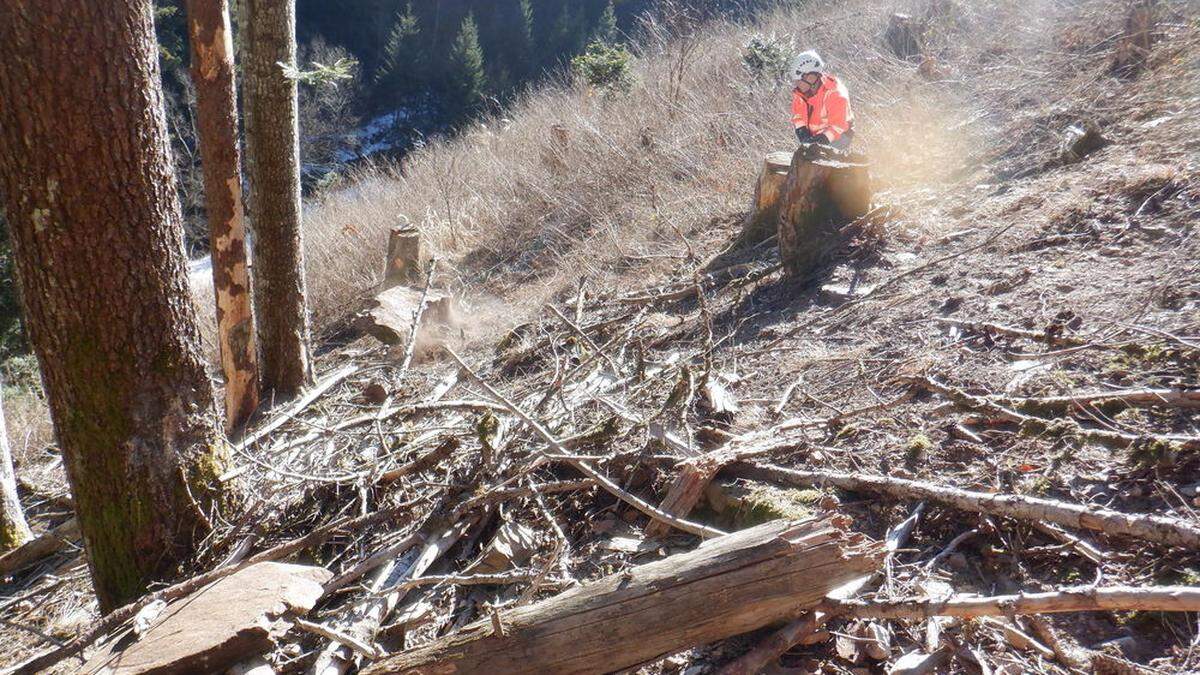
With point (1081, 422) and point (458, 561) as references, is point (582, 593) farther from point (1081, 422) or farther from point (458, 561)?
point (1081, 422)

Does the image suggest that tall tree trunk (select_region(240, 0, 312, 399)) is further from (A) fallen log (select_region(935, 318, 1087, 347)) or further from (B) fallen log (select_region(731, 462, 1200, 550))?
(A) fallen log (select_region(935, 318, 1087, 347))

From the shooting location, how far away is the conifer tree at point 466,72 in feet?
103

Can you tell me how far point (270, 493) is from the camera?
12.1ft

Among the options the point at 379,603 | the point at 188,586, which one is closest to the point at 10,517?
the point at 188,586

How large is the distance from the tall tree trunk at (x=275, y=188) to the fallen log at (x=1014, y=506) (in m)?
3.99

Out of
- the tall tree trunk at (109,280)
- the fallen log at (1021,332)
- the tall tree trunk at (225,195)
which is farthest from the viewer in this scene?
the tall tree trunk at (225,195)

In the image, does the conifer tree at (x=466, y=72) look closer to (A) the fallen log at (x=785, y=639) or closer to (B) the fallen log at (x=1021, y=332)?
(B) the fallen log at (x=1021, y=332)

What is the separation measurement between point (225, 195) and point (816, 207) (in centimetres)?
419

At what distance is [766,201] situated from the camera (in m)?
7.48

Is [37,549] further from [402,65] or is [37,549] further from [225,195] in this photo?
[402,65]

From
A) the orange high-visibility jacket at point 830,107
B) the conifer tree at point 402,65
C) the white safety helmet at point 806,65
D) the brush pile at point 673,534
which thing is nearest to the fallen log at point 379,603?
the brush pile at point 673,534

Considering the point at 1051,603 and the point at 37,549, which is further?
the point at 37,549

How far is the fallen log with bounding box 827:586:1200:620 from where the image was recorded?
2041mm

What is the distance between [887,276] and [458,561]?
3768 mm
